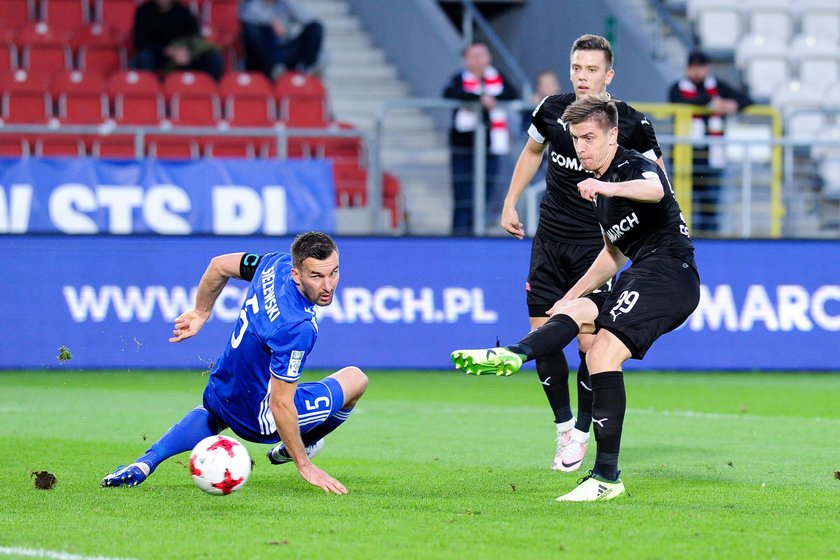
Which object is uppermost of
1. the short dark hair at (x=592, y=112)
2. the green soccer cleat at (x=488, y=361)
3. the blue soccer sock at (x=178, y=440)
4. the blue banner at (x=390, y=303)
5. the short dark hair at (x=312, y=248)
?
the short dark hair at (x=592, y=112)

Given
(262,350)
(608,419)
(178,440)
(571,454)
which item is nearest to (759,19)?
(571,454)

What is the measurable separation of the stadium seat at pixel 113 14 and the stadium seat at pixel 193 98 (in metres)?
2.22

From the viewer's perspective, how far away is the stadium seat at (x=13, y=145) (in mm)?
15555

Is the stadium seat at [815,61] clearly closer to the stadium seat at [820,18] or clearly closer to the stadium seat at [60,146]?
the stadium seat at [820,18]

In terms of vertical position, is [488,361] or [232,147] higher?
[232,147]

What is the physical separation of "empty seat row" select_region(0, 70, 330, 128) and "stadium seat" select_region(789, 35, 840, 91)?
773cm

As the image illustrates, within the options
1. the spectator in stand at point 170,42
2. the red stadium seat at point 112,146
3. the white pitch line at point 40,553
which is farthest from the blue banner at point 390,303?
the white pitch line at point 40,553

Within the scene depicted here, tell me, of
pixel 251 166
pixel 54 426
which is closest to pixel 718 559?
pixel 54 426

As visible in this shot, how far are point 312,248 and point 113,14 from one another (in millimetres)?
14029

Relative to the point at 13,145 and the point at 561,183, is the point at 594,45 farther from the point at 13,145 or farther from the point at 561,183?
the point at 13,145

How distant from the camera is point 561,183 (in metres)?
8.38

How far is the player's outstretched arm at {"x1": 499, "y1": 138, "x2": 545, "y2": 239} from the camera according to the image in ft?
27.7

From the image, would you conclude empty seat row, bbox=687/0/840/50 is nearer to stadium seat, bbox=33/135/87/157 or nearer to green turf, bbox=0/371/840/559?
stadium seat, bbox=33/135/87/157

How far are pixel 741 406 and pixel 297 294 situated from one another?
599 cm
